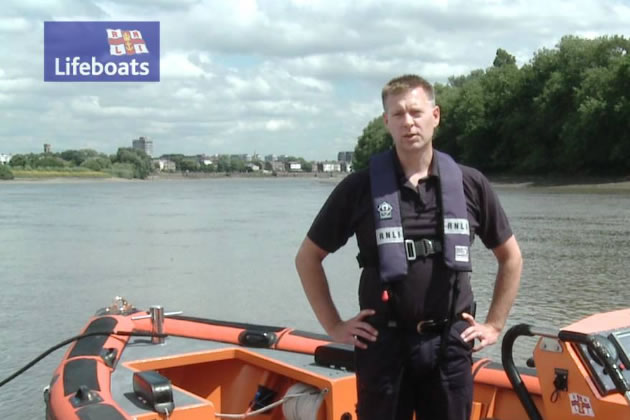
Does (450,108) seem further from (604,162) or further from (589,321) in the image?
(589,321)

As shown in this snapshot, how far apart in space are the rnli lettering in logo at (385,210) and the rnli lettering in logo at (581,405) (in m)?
0.92

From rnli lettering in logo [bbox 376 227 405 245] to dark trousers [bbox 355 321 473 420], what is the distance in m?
0.26

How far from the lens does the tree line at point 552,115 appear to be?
4225cm

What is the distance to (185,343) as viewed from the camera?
447 cm

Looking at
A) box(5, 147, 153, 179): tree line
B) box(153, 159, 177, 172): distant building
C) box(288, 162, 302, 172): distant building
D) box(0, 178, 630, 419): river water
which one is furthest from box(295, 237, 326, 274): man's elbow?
box(288, 162, 302, 172): distant building

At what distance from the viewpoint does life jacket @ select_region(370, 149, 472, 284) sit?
2.24 m

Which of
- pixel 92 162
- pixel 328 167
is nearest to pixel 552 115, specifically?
pixel 92 162

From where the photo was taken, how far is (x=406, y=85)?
232cm

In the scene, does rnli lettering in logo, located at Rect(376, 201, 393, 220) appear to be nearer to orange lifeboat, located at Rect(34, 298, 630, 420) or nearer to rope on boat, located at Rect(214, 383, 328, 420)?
orange lifeboat, located at Rect(34, 298, 630, 420)

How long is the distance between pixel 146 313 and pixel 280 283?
773cm

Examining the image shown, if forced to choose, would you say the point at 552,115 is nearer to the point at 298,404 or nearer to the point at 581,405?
the point at 298,404

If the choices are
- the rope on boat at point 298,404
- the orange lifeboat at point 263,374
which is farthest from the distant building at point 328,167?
the rope on boat at point 298,404

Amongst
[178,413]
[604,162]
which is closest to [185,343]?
[178,413]

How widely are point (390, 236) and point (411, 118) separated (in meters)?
0.35
